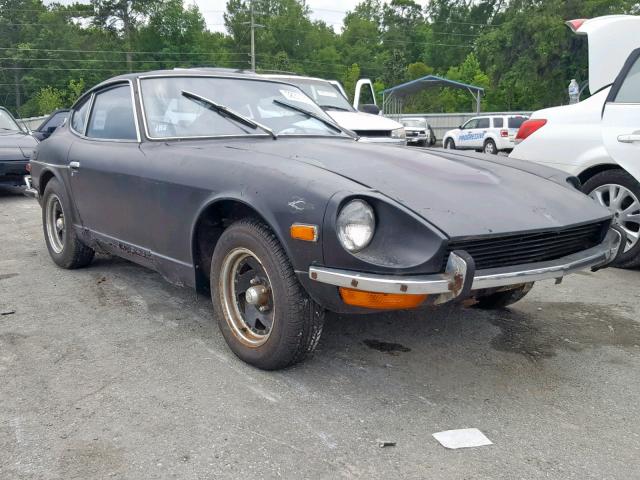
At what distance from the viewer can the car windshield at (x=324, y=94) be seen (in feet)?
31.3

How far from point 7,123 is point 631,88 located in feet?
31.7

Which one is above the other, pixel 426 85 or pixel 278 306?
pixel 426 85

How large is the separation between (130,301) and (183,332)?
788mm

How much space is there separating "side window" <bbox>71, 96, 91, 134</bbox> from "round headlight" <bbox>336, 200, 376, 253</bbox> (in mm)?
2989

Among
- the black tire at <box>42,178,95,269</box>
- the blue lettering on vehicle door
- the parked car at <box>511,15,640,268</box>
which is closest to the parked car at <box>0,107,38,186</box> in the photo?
the black tire at <box>42,178,95,269</box>

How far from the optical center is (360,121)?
914cm

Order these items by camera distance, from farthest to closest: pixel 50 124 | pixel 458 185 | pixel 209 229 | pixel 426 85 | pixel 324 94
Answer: pixel 426 85 < pixel 50 124 < pixel 324 94 < pixel 209 229 < pixel 458 185

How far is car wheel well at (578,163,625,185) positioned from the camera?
5051 mm

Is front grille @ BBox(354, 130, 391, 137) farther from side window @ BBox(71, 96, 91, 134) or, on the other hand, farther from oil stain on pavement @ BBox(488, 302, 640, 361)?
oil stain on pavement @ BBox(488, 302, 640, 361)

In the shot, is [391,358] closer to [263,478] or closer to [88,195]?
[263,478]

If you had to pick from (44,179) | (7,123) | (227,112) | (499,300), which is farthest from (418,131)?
(227,112)

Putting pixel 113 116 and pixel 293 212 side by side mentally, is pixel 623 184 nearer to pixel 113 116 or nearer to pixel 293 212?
pixel 293 212

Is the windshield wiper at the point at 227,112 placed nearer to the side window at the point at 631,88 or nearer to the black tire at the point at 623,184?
the black tire at the point at 623,184

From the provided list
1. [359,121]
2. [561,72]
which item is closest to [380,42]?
[561,72]
